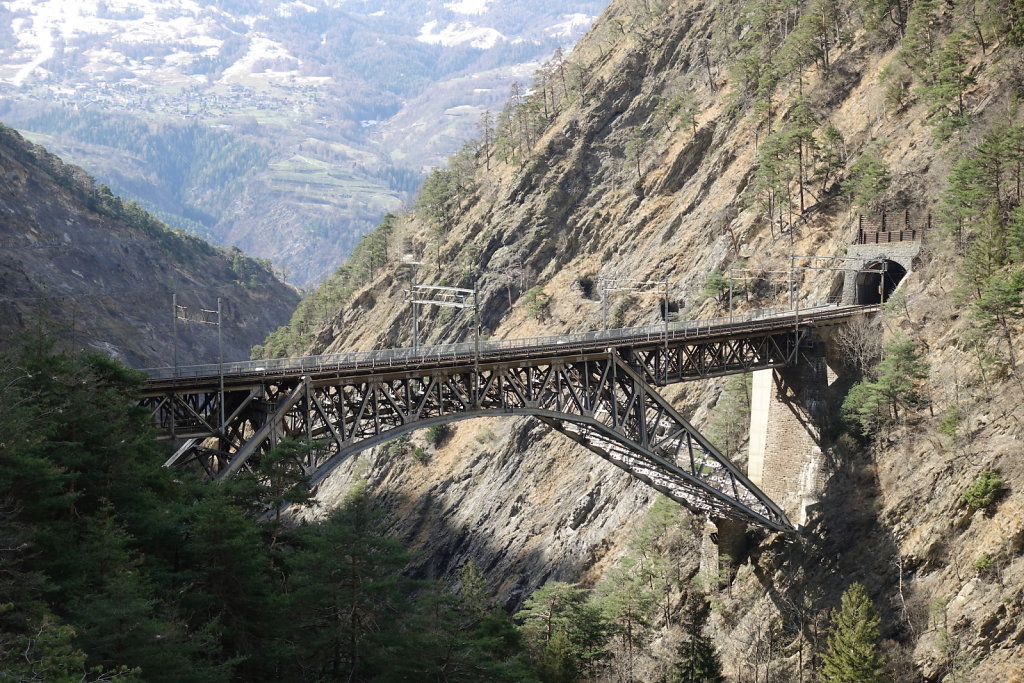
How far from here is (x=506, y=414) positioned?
139 ft

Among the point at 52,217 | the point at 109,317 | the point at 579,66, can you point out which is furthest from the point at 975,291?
the point at 52,217

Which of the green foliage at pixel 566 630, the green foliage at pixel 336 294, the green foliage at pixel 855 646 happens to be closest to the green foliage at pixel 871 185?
the green foliage at pixel 855 646

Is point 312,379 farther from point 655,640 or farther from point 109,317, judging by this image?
point 109,317

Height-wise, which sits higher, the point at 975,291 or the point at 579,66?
the point at 579,66

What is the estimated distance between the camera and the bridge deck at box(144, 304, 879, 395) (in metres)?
37.7

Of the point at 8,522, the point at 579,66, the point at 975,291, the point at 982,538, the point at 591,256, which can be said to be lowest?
the point at 8,522

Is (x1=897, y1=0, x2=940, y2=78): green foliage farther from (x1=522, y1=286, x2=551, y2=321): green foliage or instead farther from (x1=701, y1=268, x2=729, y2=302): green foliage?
(x1=522, y1=286, x2=551, y2=321): green foliage

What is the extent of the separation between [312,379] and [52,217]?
10314cm

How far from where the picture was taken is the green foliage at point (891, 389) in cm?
4734

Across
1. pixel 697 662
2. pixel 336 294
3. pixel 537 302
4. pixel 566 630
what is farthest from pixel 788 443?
pixel 336 294

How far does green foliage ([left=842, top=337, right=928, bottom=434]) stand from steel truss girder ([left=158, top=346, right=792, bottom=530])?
5783 millimetres

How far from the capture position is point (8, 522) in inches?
1028

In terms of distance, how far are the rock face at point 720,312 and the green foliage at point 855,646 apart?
5.68ft

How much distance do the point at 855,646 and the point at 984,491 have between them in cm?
792
